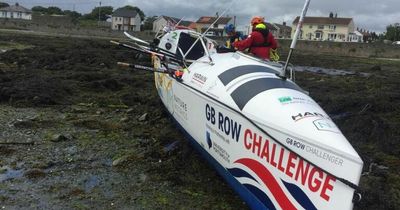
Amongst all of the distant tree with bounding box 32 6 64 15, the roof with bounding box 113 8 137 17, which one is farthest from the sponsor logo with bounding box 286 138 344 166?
the distant tree with bounding box 32 6 64 15

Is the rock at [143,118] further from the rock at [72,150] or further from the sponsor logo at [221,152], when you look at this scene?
the sponsor logo at [221,152]

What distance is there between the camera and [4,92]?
33.8ft

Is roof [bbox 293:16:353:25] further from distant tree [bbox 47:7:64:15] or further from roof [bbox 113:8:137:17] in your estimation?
distant tree [bbox 47:7:64:15]

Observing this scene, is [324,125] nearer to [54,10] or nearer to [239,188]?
[239,188]

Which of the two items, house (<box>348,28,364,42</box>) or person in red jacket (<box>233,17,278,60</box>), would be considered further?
house (<box>348,28,364,42</box>)

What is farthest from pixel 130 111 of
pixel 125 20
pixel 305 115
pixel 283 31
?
pixel 283 31

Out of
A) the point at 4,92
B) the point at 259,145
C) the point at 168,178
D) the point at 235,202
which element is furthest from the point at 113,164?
the point at 4,92

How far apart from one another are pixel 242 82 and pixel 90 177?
2350mm

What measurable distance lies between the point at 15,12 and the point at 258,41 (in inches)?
4585

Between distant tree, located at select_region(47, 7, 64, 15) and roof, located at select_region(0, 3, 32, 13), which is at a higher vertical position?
distant tree, located at select_region(47, 7, 64, 15)

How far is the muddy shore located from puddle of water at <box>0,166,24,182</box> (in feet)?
0.04

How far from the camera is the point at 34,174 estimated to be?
5.66 m

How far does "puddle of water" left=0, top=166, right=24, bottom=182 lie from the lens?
555cm

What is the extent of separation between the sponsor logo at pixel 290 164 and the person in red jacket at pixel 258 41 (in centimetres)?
299
